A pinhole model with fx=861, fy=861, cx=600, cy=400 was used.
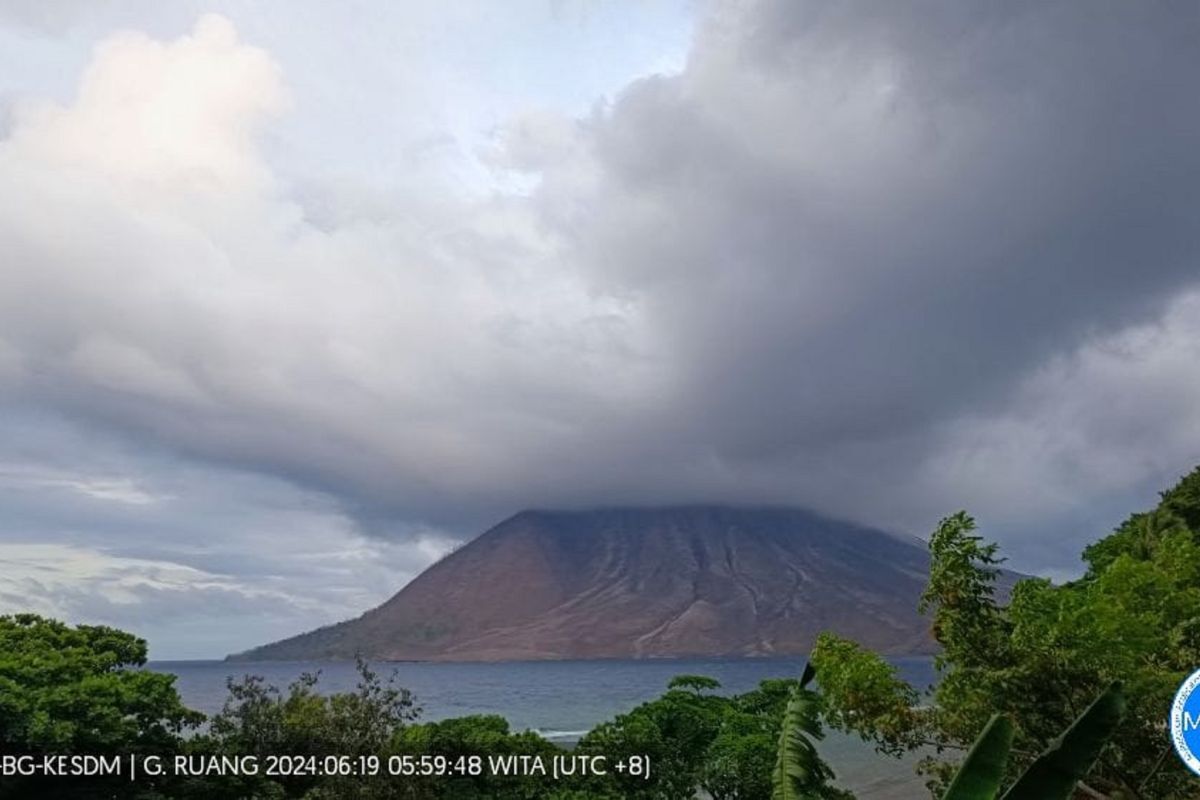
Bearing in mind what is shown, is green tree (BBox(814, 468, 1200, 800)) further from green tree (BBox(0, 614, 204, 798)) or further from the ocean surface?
green tree (BBox(0, 614, 204, 798))

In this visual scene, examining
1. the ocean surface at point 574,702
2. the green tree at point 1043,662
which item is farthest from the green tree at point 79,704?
the green tree at point 1043,662

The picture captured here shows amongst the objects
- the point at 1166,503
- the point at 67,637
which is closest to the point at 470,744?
the point at 67,637

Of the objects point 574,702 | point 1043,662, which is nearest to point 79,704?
point 1043,662

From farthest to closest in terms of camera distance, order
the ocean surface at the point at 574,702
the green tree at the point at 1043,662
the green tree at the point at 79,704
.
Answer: the ocean surface at the point at 574,702 < the green tree at the point at 79,704 < the green tree at the point at 1043,662

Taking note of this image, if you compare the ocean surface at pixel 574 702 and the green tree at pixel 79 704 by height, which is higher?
the green tree at pixel 79 704

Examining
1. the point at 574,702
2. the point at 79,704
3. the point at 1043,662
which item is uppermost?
the point at 1043,662

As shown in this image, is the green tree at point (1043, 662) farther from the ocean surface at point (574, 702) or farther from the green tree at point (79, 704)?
the green tree at point (79, 704)

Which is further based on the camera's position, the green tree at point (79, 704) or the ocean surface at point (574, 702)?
the ocean surface at point (574, 702)

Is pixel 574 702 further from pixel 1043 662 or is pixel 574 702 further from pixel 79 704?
pixel 1043 662

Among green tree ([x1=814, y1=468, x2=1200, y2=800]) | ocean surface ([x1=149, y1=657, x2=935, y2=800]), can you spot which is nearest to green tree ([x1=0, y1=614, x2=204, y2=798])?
ocean surface ([x1=149, y1=657, x2=935, y2=800])

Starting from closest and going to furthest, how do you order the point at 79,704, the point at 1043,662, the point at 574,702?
the point at 1043,662
the point at 79,704
the point at 574,702

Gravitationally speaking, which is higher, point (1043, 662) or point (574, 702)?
point (1043, 662)

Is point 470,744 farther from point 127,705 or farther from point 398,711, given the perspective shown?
point 127,705

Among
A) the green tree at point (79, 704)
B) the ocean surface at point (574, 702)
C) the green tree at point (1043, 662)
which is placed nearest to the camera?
the green tree at point (1043, 662)
